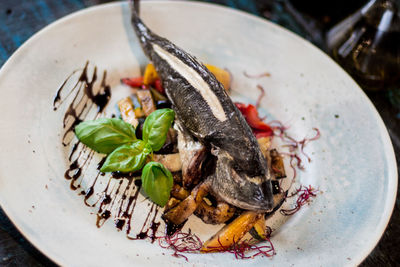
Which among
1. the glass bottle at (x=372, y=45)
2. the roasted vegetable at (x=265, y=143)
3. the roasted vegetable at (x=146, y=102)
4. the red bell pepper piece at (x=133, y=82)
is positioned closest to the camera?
the roasted vegetable at (x=265, y=143)

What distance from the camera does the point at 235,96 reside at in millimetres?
3201

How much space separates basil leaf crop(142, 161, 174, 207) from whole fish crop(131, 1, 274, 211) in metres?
0.31

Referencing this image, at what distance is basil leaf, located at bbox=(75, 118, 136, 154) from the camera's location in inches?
95.8

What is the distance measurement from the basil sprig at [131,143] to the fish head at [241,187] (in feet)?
1.06

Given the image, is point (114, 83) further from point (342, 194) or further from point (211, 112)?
point (342, 194)

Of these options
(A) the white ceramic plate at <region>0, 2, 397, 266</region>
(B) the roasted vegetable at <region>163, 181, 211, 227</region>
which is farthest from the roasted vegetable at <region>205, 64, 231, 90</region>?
(B) the roasted vegetable at <region>163, 181, 211, 227</region>

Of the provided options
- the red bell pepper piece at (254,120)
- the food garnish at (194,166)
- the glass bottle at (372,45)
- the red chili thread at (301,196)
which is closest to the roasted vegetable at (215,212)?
the food garnish at (194,166)

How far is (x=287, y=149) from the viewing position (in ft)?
9.45

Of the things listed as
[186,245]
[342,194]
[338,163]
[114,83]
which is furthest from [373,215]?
[114,83]

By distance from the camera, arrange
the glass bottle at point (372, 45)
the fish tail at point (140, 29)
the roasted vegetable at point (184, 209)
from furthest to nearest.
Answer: the glass bottle at point (372, 45) → the fish tail at point (140, 29) → the roasted vegetable at point (184, 209)

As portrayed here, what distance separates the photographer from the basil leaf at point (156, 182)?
2.22 metres

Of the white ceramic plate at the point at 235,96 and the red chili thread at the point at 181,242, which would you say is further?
the red chili thread at the point at 181,242

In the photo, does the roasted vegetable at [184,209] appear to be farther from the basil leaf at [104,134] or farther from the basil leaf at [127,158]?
the basil leaf at [104,134]

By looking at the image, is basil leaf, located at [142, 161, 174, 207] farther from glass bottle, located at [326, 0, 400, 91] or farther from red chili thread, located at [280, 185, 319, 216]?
glass bottle, located at [326, 0, 400, 91]
